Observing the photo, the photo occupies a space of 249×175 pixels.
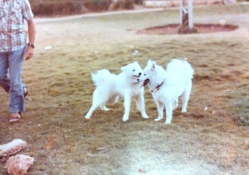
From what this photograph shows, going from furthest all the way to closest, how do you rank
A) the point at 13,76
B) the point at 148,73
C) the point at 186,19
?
the point at 186,19 → the point at 13,76 → the point at 148,73

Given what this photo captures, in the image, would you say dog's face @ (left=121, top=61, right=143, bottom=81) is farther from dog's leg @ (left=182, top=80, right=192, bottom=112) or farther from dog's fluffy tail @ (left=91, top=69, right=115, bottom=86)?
dog's leg @ (left=182, top=80, right=192, bottom=112)

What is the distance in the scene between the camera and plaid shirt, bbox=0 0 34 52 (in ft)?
6.07

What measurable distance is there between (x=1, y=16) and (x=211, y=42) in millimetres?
1146

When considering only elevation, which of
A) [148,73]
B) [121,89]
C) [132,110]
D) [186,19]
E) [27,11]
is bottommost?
[132,110]

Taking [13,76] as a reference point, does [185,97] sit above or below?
below

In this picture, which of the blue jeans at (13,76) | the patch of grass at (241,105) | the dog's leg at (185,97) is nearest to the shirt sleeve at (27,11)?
the blue jeans at (13,76)

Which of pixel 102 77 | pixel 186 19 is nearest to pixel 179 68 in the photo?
pixel 102 77

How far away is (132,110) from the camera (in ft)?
6.75

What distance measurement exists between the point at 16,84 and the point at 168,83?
2.45 ft

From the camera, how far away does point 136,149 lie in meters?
1.59

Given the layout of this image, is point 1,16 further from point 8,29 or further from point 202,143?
point 202,143

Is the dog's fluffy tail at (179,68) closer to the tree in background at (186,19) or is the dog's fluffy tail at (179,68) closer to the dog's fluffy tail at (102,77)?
the dog's fluffy tail at (102,77)

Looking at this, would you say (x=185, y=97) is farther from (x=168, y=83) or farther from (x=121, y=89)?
(x=121, y=89)

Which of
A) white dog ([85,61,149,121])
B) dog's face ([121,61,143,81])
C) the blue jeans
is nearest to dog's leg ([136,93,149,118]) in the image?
white dog ([85,61,149,121])
